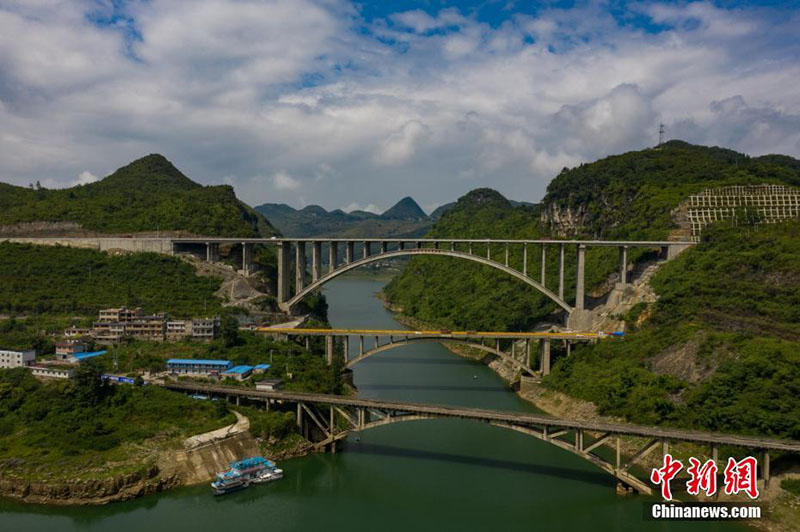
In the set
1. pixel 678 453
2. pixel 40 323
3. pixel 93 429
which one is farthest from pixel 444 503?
pixel 40 323

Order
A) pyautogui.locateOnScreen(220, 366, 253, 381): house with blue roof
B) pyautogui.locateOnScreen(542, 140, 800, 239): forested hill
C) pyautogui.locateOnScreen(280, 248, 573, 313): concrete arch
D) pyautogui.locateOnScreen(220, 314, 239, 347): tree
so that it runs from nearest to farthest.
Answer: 1. pyautogui.locateOnScreen(220, 366, 253, 381): house with blue roof
2. pyautogui.locateOnScreen(220, 314, 239, 347): tree
3. pyautogui.locateOnScreen(280, 248, 573, 313): concrete arch
4. pyautogui.locateOnScreen(542, 140, 800, 239): forested hill

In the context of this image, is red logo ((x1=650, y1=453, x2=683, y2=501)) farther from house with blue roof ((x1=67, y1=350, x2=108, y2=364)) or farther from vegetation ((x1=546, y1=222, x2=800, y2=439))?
house with blue roof ((x1=67, y1=350, x2=108, y2=364))

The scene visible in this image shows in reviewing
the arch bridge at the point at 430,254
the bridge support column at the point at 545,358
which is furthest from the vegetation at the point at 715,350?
the arch bridge at the point at 430,254

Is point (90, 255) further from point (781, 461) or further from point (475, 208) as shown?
point (475, 208)

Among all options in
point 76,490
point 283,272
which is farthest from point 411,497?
point 283,272

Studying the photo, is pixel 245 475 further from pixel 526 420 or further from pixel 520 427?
pixel 526 420

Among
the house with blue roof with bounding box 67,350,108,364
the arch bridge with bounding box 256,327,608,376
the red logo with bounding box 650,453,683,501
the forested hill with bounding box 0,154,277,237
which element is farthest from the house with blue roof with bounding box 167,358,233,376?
the forested hill with bounding box 0,154,277,237
